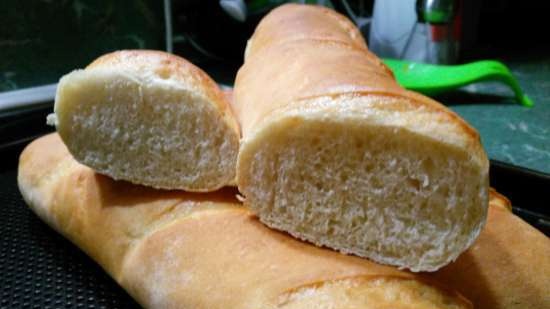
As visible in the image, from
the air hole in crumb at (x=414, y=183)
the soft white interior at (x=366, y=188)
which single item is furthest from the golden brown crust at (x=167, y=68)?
the air hole in crumb at (x=414, y=183)

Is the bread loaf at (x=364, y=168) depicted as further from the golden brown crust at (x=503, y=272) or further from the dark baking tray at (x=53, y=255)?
the dark baking tray at (x=53, y=255)

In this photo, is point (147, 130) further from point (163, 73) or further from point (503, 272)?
point (503, 272)

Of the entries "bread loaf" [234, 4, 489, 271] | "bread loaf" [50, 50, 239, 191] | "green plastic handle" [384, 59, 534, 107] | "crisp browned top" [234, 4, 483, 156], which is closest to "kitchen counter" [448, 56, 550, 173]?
"green plastic handle" [384, 59, 534, 107]

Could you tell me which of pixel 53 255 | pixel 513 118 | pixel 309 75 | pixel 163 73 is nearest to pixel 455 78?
pixel 513 118

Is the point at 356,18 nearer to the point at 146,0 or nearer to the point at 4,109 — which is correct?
the point at 146,0

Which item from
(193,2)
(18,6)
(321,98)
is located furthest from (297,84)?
(193,2)
